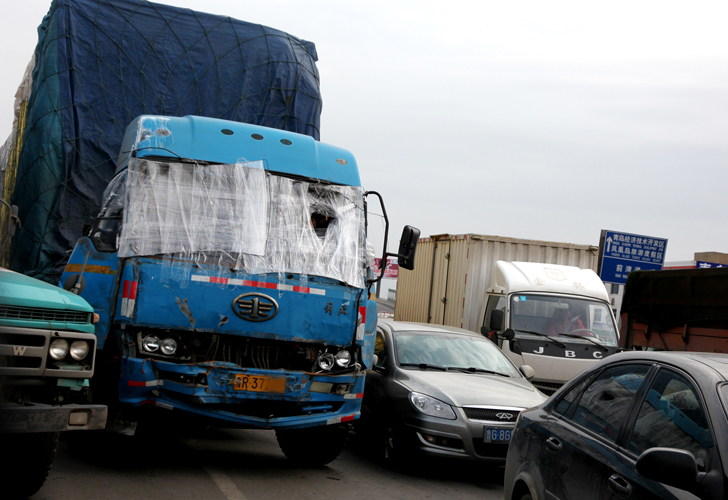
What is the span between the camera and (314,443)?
7.17 meters

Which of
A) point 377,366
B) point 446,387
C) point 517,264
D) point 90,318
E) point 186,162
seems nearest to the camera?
point 90,318

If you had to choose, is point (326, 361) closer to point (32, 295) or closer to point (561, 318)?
point (32, 295)

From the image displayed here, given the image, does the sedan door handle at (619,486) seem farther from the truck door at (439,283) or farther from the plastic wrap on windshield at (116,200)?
the truck door at (439,283)

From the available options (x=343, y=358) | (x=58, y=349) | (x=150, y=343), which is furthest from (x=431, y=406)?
(x=58, y=349)

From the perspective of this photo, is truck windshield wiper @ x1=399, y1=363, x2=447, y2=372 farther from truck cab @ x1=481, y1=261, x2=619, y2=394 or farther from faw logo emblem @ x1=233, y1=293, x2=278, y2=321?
truck cab @ x1=481, y1=261, x2=619, y2=394

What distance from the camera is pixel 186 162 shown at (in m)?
6.61

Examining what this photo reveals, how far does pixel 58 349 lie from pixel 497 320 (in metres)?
7.58

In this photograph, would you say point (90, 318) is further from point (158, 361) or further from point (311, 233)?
point (311, 233)

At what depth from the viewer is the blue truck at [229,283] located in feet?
19.5

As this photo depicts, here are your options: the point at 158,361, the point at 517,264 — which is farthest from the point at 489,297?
the point at 158,361

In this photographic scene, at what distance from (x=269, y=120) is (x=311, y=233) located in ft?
10.3

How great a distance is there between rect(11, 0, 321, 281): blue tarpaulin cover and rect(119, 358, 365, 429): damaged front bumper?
2955mm

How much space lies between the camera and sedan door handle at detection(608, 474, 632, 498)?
3119 mm

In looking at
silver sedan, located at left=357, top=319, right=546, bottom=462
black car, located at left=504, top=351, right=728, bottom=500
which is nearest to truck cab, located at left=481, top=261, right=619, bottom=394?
silver sedan, located at left=357, top=319, right=546, bottom=462
